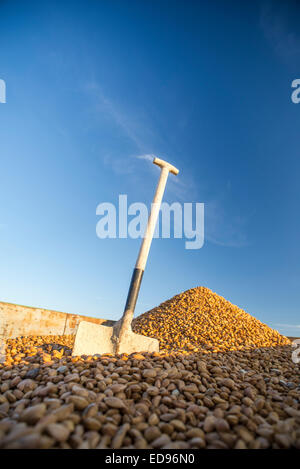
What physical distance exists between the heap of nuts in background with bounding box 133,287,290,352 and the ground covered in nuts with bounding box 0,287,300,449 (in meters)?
0.81

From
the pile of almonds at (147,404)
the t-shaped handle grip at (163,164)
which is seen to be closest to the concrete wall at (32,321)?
the pile of almonds at (147,404)

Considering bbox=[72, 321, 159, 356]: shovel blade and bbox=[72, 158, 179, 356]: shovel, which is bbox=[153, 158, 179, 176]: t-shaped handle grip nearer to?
bbox=[72, 158, 179, 356]: shovel

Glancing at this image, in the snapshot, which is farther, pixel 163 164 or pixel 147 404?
pixel 163 164

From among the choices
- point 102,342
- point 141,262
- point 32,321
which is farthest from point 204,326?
point 32,321

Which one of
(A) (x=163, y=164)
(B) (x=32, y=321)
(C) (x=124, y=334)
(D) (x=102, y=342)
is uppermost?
(A) (x=163, y=164)

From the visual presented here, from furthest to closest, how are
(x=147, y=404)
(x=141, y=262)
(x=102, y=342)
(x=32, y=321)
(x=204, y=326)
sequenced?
(x=32, y=321), (x=204, y=326), (x=141, y=262), (x=102, y=342), (x=147, y=404)

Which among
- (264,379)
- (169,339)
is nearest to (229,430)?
(264,379)

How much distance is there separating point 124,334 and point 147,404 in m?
1.69

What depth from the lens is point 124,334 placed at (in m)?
3.49

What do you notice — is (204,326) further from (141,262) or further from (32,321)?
(32,321)

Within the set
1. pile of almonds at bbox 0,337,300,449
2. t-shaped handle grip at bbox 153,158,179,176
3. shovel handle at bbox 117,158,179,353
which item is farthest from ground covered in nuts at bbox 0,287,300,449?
t-shaped handle grip at bbox 153,158,179,176

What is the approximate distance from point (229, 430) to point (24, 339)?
177 inches

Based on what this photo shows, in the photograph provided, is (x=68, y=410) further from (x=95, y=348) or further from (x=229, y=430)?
(x=95, y=348)

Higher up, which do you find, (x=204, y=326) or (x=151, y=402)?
(x=204, y=326)
